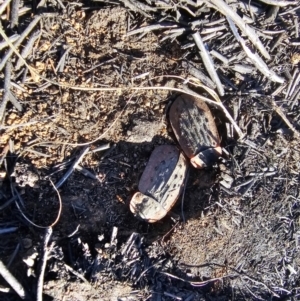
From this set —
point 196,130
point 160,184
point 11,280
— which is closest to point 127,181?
point 160,184

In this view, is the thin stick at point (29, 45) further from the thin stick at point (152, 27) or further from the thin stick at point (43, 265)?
the thin stick at point (43, 265)

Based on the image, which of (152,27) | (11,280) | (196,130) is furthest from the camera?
(196,130)

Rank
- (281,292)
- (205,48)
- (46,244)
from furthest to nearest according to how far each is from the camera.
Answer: (281,292) → (205,48) → (46,244)

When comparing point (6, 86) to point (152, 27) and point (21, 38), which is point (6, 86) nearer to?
point (21, 38)

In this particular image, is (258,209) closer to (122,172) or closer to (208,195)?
(208,195)

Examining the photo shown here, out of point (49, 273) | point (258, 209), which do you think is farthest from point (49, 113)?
point (258, 209)

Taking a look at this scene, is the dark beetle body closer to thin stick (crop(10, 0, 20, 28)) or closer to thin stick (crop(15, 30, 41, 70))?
thin stick (crop(15, 30, 41, 70))
